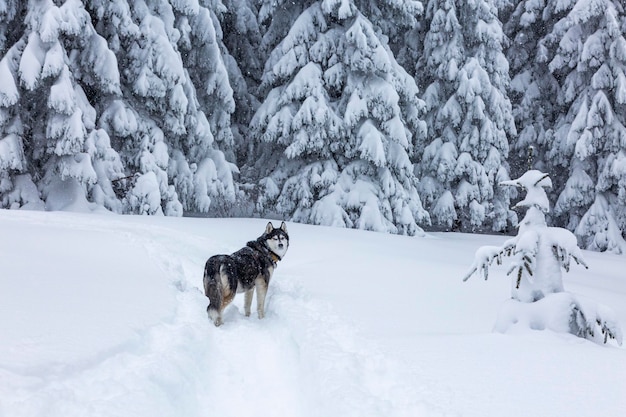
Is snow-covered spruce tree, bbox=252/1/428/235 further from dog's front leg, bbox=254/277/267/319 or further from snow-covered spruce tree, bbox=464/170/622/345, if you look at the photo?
snow-covered spruce tree, bbox=464/170/622/345

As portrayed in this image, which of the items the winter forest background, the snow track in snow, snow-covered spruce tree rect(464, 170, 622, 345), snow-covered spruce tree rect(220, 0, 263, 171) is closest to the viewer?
the snow track in snow

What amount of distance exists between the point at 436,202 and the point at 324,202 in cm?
614

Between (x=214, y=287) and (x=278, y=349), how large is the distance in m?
1.13

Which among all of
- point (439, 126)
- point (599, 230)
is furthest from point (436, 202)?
point (599, 230)

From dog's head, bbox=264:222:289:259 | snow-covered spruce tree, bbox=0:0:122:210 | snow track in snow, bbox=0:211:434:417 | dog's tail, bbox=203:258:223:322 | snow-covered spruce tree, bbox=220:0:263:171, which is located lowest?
snow track in snow, bbox=0:211:434:417

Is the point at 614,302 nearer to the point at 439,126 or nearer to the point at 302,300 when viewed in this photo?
the point at 302,300

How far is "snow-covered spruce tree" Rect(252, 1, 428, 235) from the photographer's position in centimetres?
1472

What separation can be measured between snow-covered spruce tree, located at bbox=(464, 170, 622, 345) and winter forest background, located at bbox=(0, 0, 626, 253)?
30.9 feet

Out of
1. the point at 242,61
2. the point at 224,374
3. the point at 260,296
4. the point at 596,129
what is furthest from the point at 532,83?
the point at 224,374

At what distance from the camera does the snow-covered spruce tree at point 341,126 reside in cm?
1472

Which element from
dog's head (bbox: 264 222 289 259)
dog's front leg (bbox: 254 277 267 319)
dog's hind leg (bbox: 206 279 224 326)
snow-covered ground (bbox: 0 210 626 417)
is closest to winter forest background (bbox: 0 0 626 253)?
snow-covered ground (bbox: 0 210 626 417)

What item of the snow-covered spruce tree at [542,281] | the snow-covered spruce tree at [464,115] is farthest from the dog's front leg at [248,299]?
the snow-covered spruce tree at [464,115]

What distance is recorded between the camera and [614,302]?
814 cm

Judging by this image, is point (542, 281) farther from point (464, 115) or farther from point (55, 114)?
point (464, 115)
